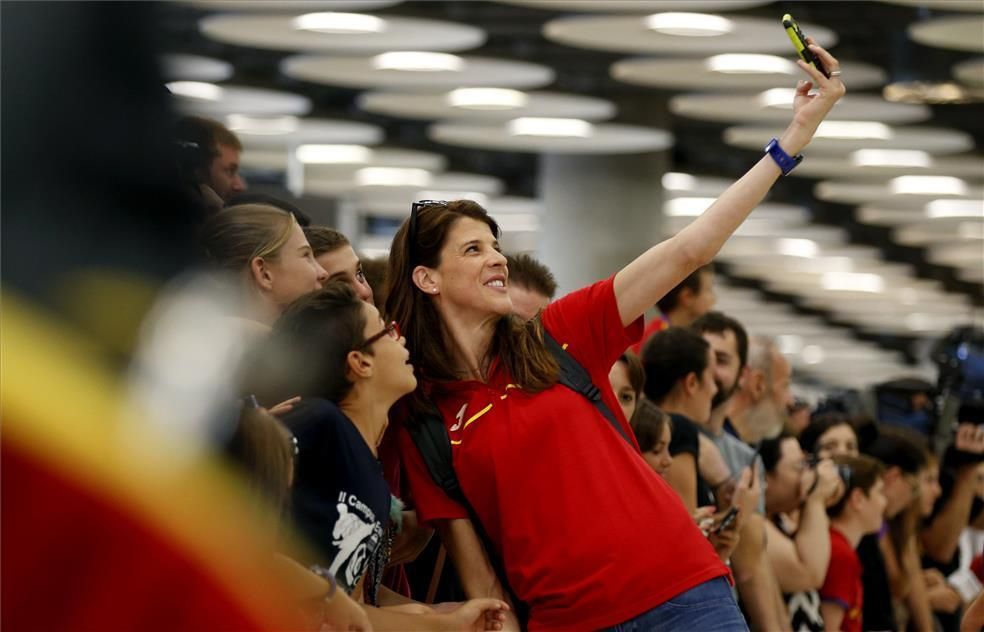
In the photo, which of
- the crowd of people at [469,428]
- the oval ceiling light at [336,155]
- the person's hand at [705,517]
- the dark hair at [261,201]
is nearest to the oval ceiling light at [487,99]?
the oval ceiling light at [336,155]

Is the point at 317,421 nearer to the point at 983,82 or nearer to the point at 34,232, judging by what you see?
the point at 34,232

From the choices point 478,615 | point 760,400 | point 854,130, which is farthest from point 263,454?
point 854,130

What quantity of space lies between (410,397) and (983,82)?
14.2 metres

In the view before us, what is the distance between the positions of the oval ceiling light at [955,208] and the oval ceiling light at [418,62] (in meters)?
12.4

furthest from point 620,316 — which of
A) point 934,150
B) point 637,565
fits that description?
point 934,150

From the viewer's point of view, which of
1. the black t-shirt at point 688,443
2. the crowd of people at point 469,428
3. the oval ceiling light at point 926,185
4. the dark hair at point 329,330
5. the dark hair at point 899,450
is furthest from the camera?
the oval ceiling light at point 926,185

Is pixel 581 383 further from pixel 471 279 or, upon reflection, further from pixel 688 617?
pixel 688 617

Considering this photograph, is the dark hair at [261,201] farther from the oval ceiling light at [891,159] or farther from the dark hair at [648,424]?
the oval ceiling light at [891,159]

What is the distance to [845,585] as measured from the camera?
808 centimetres

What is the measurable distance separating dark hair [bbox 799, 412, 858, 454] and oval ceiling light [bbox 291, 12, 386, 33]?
20.6 feet

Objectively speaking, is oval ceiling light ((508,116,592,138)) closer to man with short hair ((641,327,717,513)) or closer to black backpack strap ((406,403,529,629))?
man with short hair ((641,327,717,513))

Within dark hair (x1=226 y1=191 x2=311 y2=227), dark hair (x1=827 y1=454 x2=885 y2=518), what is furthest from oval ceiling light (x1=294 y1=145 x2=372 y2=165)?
dark hair (x1=226 y1=191 x2=311 y2=227)

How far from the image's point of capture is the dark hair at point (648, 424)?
583cm

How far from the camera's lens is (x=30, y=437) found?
0.76m
